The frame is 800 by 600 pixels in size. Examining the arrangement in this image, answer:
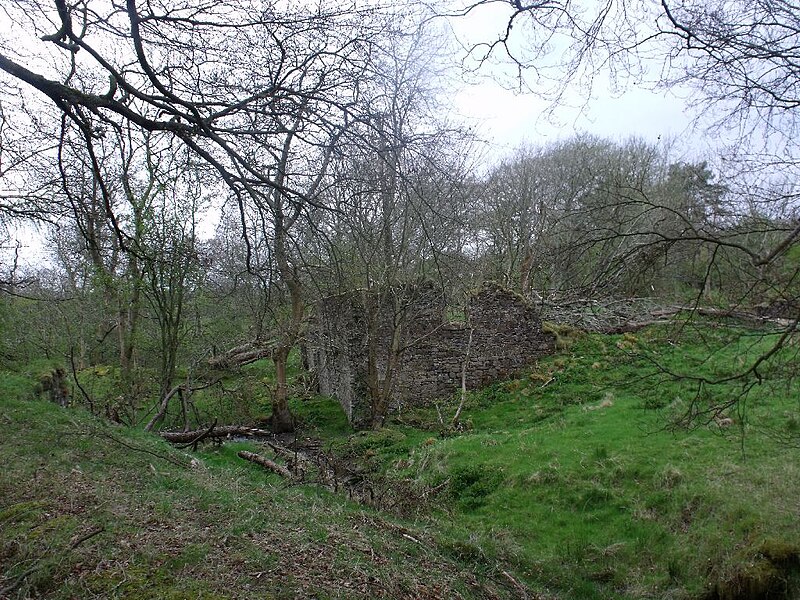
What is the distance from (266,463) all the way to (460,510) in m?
3.50

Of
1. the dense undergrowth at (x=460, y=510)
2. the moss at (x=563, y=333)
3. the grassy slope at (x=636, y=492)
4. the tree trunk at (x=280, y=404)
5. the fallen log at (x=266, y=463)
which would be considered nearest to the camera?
the dense undergrowth at (x=460, y=510)

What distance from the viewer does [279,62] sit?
3.75m

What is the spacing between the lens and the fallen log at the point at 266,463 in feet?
29.4

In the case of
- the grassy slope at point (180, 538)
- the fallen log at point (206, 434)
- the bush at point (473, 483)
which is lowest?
the bush at point (473, 483)

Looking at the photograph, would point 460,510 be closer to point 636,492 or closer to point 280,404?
point 636,492

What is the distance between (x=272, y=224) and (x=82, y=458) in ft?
13.5

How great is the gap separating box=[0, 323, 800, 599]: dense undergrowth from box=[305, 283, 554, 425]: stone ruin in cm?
373

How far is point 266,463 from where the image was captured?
962 cm

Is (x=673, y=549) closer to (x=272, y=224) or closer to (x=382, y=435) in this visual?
(x=272, y=224)

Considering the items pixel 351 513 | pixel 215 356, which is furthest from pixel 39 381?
pixel 351 513

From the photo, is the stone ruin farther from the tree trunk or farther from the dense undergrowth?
the dense undergrowth

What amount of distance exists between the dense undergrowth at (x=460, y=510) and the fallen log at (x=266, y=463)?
210mm

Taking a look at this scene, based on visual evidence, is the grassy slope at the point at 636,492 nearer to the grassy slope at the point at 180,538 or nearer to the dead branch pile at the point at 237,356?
the grassy slope at the point at 180,538

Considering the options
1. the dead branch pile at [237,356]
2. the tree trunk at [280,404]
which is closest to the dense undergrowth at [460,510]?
the tree trunk at [280,404]
